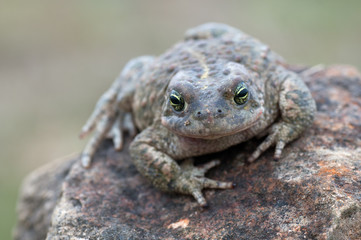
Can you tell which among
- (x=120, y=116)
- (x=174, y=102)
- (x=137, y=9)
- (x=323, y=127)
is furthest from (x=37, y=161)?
(x=323, y=127)

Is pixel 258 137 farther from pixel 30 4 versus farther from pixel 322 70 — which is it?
pixel 30 4

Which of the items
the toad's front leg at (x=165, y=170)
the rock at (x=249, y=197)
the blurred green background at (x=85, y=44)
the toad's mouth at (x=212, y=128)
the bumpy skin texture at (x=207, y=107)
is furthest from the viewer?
the blurred green background at (x=85, y=44)

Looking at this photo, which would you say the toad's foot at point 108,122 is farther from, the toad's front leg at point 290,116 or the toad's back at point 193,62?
the toad's front leg at point 290,116

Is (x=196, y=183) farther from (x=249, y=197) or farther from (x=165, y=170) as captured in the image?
(x=249, y=197)

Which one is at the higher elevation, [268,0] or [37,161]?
[268,0]

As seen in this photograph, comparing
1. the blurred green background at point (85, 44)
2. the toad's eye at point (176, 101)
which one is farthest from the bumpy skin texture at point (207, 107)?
the blurred green background at point (85, 44)

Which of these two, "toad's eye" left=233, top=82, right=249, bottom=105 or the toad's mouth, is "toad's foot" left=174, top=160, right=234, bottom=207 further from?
"toad's eye" left=233, top=82, right=249, bottom=105
